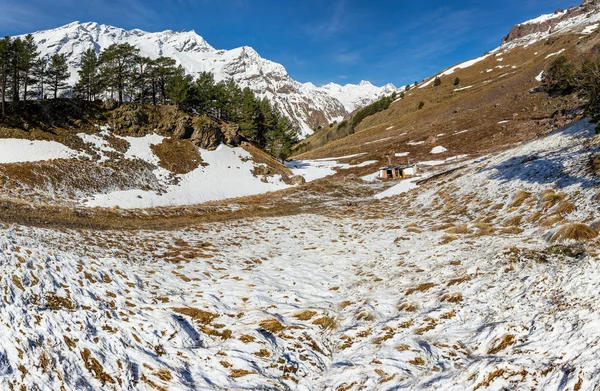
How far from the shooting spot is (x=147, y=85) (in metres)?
68.7

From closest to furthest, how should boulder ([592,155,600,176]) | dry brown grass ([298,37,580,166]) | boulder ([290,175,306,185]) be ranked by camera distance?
boulder ([592,155,600,176]) < boulder ([290,175,306,185]) < dry brown grass ([298,37,580,166])

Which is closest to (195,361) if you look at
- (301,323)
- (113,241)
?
(301,323)

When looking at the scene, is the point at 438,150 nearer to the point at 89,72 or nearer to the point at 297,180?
the point at 297,180

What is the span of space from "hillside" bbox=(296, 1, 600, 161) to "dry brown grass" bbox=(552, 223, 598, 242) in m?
34.9

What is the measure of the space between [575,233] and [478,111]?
9249 cm

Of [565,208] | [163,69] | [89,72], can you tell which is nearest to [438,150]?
[565,208]

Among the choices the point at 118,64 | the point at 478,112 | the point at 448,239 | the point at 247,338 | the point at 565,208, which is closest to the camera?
the point at 247,338

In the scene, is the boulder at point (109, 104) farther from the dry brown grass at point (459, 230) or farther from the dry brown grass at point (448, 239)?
the dry brown grass at point (448, 239)

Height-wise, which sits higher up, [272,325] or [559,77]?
[559,77]

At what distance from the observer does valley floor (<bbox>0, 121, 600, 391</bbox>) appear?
20.1 feet

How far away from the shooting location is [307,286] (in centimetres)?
1228

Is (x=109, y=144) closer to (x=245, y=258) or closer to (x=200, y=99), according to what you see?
(x=200, y=99)

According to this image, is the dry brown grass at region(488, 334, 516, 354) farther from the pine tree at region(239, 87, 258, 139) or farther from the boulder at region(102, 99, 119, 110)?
the pine tree at region(239, 87, 258, 139)

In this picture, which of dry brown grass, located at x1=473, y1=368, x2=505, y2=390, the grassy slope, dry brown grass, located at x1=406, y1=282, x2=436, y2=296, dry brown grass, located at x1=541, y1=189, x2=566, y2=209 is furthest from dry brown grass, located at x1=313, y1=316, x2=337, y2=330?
the grassy slope
